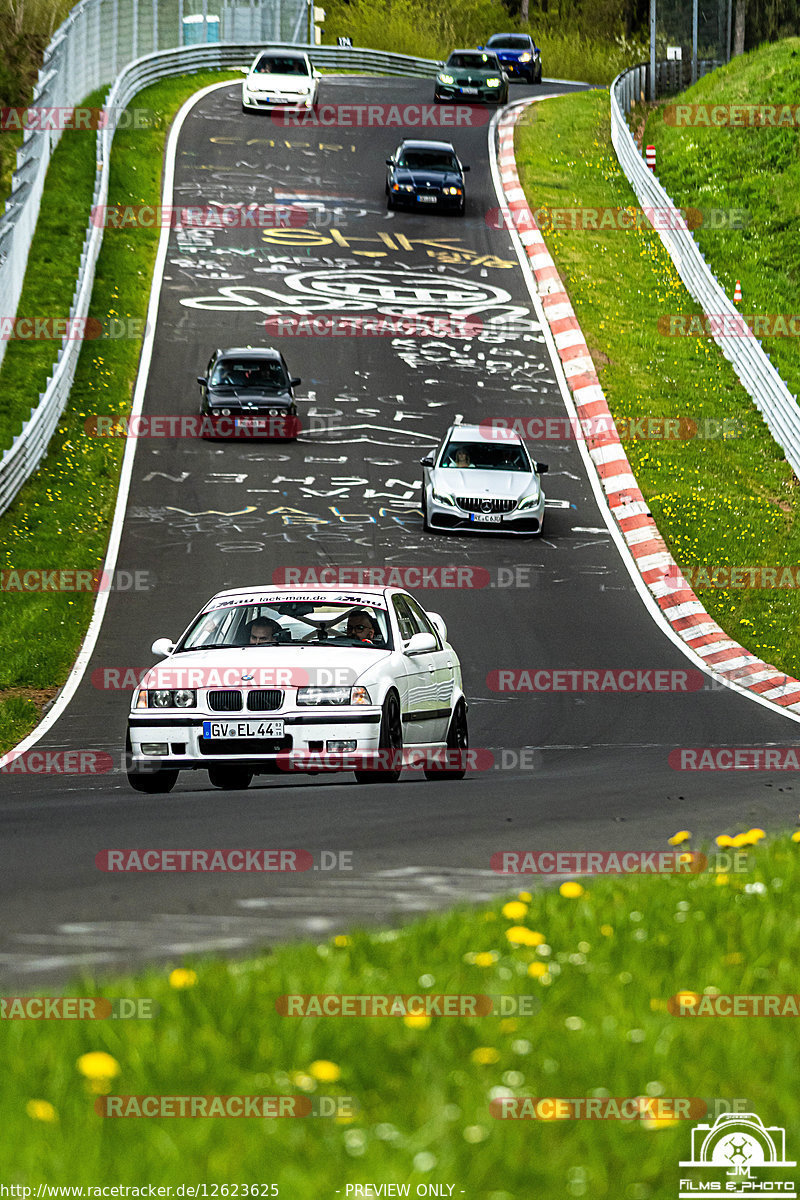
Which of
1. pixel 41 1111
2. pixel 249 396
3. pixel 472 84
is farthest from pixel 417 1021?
pixel 472 84

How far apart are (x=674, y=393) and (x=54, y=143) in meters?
20.4

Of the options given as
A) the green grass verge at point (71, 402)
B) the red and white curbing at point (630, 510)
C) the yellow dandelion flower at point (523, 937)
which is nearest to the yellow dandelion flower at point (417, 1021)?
the yellow dandelion flower at point (523, 937)

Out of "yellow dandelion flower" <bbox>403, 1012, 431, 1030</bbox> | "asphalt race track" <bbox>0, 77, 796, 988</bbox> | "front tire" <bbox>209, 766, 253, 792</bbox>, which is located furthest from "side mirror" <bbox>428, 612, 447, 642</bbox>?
"yellow dandelion flower" <bbox>403, 1012, 431, 1030</bbox>

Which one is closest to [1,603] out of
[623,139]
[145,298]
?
[145,298]

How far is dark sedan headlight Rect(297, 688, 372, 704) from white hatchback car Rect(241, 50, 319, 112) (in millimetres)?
42413

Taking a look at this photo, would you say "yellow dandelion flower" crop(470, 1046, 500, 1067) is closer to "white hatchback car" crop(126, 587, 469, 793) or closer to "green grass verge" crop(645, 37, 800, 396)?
"white hatchback car" crop(126, 587, 469, 793)

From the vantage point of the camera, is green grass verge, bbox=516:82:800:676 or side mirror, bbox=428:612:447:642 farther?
green grass verge, bbox=516:82:800:676

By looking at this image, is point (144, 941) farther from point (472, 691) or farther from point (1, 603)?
point (1, 603)

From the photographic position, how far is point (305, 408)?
1190 inches

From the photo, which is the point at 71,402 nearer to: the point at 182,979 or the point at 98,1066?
the point at 182,979

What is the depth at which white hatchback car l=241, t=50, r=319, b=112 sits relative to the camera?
4953cm

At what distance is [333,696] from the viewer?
10.4 meters

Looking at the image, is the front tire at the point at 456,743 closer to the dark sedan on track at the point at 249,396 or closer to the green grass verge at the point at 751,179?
the dark sedan on track at the point at 249,396

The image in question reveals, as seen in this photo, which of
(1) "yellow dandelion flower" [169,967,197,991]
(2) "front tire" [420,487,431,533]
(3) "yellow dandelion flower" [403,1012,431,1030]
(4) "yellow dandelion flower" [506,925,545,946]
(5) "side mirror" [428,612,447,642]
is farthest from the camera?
(2) "front tire" [420,487,431,533]
